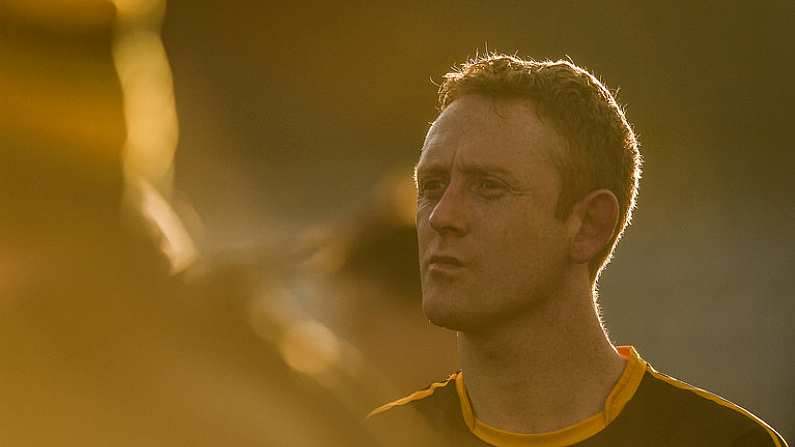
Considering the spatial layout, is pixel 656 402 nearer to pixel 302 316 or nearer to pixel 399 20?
pixel 302 316

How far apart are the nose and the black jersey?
0.24 m

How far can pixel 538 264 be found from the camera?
134cm

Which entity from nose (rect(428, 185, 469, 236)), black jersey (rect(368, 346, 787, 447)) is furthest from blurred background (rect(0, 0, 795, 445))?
black jersey (rect(368, 346, 787, 447))

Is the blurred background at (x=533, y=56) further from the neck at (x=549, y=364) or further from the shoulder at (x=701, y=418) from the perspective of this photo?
the shoulder at (x=701, y=418)

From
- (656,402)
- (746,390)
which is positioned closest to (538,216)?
(656,402)

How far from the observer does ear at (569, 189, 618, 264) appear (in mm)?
1378

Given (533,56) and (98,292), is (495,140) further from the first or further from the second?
(533,56)

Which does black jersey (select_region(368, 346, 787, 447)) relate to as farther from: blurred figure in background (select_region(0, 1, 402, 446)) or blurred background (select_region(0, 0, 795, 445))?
blurred figure in background (select_region(0, 1, 402, 446))

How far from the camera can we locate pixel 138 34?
0.95 feet

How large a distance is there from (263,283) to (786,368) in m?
4.74

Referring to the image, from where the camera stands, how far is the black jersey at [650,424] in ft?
4.28

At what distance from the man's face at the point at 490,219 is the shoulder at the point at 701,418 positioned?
0.23 meters

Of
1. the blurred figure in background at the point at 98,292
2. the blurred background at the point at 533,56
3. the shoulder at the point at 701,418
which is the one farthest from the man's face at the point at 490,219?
the blurred figure in background at the point at 98,292

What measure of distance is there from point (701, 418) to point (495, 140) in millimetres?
486
